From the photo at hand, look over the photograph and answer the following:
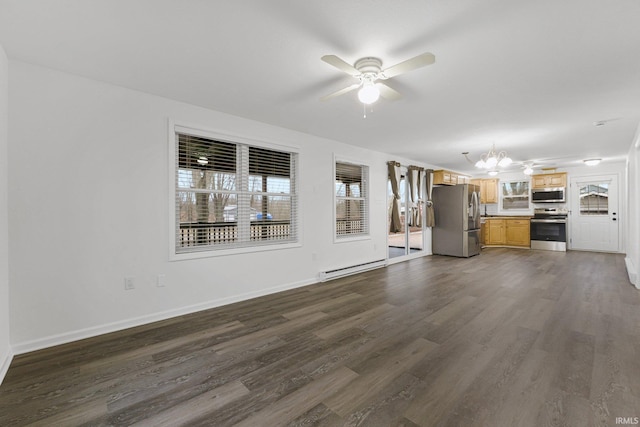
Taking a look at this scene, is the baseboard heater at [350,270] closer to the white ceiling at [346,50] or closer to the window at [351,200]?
the window at [351,200]

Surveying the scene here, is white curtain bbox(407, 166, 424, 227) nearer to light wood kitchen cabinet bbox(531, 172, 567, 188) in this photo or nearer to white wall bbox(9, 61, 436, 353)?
light wood kitchen cabinet bbox(531, 172, 567, 188)

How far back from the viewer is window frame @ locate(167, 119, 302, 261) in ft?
10.3

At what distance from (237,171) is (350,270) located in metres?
2.74

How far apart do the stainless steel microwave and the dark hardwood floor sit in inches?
217

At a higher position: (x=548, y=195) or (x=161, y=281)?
(x=548, y=195)

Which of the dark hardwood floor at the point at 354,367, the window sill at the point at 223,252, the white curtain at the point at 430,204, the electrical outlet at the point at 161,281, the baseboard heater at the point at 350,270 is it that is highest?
the white curtain at the point at 430,204

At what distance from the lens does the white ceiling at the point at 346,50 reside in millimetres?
1757

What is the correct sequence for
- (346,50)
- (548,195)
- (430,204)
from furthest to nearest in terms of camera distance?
(548,195) < (430,204) < (346,50)

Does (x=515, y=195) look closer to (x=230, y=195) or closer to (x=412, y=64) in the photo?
(x=412, y=64)

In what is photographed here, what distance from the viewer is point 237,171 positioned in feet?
12.5

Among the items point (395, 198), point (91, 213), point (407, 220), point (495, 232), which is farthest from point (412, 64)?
point (495, 232)

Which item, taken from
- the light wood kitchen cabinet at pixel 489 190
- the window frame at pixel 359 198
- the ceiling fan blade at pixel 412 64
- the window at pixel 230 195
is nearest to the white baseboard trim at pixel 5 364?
the window at pixel 230 195

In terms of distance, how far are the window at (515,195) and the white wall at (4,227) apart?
11402 millimetres

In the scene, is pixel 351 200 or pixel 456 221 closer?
pixel 351 200
